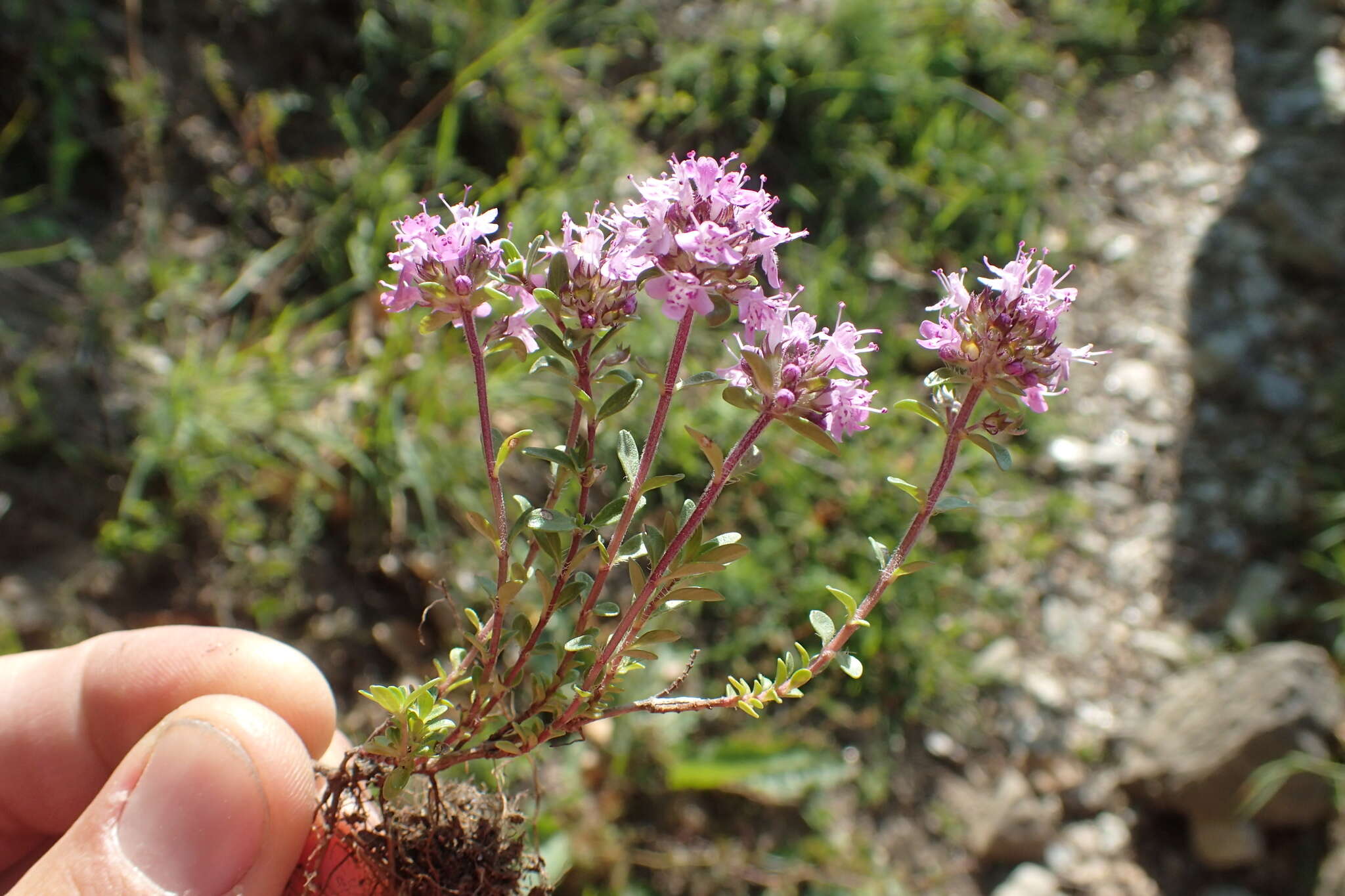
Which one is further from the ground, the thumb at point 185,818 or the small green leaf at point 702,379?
the small green leaf at point 702,379

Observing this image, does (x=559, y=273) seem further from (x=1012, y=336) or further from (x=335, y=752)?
(x=335, y=752)

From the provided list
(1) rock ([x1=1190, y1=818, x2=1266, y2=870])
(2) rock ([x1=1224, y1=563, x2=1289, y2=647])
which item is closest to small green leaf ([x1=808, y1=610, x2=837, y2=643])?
(1) rock ([x1=1190, y1=818, x2=1266, y2=870])

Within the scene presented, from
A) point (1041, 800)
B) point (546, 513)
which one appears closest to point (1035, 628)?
point (1041, 800)

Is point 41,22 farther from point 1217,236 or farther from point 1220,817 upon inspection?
point 1217,236

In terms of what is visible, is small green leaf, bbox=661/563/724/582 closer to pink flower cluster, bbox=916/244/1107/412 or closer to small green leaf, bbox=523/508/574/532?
small green leaf, bbox=523/508/574/532

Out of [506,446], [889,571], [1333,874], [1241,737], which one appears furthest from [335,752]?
[1333,874]

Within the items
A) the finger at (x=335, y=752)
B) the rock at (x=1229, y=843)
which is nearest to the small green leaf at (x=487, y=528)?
the finger at (x=335, y=752)

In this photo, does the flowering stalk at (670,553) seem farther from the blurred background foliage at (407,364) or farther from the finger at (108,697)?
the blurred background foliage at (407,364)
